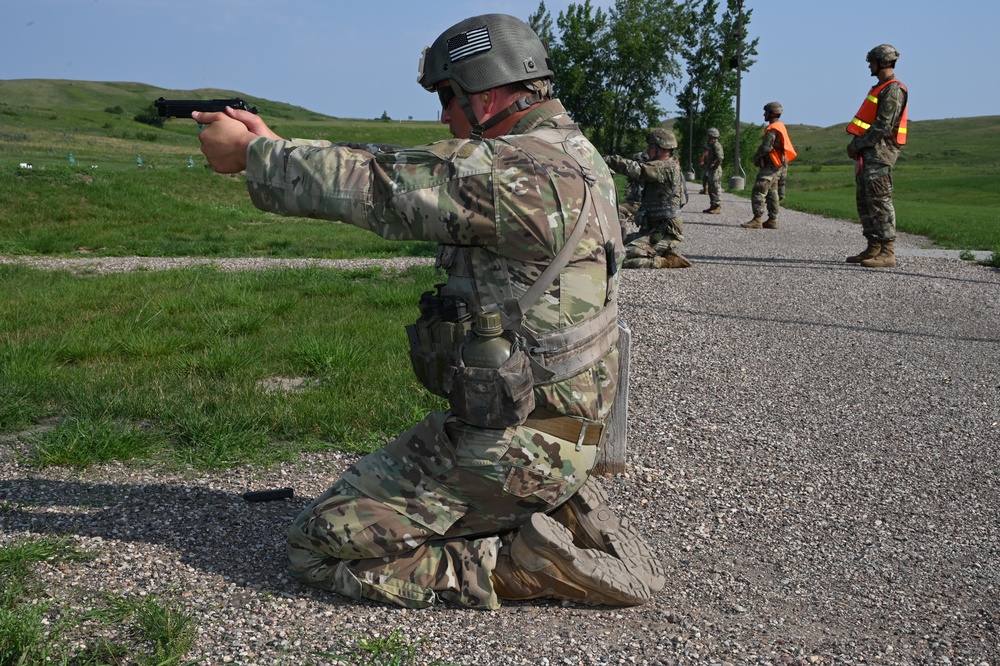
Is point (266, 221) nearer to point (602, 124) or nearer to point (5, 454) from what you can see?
point (5, 454)

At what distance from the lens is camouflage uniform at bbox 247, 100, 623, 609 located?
→ 9.36 ft

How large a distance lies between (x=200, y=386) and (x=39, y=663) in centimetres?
301

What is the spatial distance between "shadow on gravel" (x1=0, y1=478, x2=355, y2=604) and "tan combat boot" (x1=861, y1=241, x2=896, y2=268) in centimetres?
1030

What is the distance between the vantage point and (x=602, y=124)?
216 feet

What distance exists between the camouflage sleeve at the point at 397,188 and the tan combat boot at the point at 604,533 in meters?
1.15

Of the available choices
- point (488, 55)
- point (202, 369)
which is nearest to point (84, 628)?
point (488, 55)

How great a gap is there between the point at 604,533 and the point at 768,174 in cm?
1554

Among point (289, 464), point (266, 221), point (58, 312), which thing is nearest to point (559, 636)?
point (289, 464)

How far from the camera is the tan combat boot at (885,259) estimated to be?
483 inches

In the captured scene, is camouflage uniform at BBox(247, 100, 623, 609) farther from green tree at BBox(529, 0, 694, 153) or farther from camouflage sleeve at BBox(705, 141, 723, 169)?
green tree at BBox(529, 0, 694, 153)

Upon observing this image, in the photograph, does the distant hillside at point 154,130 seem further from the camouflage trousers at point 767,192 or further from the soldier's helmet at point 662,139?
the camouflage trousers at point 767,192

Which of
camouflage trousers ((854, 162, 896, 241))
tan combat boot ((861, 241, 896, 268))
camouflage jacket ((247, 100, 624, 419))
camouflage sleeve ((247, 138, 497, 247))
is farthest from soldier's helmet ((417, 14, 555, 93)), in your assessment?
tan combat boot ((861, 241, 896, 268))

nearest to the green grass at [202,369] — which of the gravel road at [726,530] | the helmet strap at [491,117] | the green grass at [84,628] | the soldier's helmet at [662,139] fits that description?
the gravel road at [726,530]

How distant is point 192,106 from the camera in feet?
11.6
